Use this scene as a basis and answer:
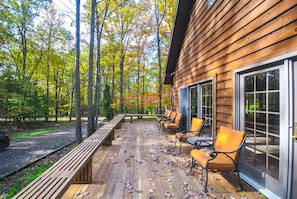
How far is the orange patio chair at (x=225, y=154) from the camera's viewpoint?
2569 mm

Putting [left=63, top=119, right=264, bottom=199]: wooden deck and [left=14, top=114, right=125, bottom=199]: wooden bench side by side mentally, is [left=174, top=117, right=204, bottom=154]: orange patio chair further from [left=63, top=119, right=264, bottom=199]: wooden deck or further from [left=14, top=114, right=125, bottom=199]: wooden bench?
[left=14, top=114, right=125, bottom=199]: wooden bench

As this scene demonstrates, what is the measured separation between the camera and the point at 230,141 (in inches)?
115

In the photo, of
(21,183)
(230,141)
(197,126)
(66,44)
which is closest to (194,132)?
(197,126)

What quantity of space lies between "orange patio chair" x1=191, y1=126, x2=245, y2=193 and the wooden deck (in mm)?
261

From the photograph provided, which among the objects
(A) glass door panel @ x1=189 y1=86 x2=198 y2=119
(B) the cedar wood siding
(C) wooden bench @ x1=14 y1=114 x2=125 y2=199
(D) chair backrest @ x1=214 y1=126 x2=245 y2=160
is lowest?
(C) wooden bench @ x1=14 y1=114 x2=125 y2=199

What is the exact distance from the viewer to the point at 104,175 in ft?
10.1

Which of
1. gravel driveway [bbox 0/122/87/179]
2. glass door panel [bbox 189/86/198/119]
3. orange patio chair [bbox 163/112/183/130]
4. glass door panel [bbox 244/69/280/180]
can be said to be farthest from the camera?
orange patio chair [bbox 163/112/183/130]

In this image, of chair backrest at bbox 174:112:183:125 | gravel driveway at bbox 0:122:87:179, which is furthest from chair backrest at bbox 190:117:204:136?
gravel driveway at bbox 0:122:87:179

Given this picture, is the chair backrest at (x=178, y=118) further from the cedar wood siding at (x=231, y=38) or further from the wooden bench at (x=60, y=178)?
the wooden bench at (x=60, y=178)

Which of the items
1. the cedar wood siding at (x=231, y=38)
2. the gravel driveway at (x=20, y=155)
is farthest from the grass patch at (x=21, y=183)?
the cedar wood siding at (x=231, y=38)

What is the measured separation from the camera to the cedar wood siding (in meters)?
2.28

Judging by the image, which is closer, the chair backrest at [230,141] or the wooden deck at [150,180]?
the wooden deck at [150,180]

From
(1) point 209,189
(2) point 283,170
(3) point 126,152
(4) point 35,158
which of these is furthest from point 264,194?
(4) point 35,158

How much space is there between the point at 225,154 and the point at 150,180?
3.88ft
